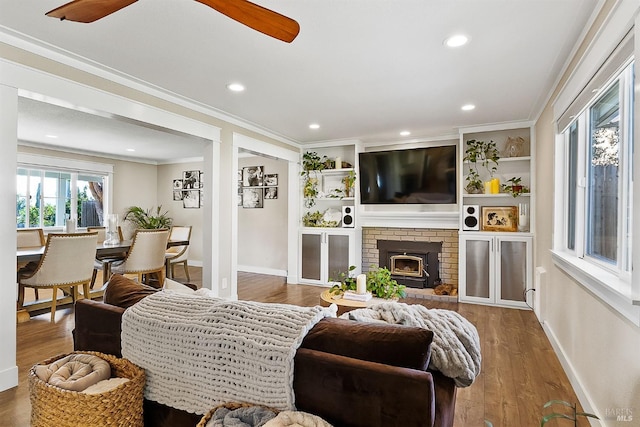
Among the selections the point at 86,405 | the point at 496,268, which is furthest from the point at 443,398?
the point at 496,268

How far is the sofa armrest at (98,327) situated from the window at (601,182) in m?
2.35

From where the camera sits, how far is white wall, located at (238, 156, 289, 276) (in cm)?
617

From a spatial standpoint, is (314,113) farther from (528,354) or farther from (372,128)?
(528,354)

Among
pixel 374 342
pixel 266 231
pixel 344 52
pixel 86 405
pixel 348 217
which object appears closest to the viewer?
pixel 374 342

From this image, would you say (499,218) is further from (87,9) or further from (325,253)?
(87,9)

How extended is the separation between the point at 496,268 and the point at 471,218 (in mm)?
692

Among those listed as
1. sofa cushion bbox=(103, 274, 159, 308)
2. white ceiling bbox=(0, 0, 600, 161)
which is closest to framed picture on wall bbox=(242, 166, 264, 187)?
white ceiling bbox=(0, 0, 600, 161)

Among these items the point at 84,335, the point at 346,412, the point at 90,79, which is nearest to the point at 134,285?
the point at 84,335

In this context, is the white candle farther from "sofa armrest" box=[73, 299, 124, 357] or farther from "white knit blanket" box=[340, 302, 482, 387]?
"sofa armrest" box=[73, 299, 124, 357]

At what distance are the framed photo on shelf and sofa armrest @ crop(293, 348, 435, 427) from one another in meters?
3.95

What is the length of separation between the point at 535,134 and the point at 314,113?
2.67 meters

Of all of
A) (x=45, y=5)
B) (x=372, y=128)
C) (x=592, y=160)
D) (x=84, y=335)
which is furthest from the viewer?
(x=372, y=128)

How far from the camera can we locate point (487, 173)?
4.62m

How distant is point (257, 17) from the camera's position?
1402 millimetres
